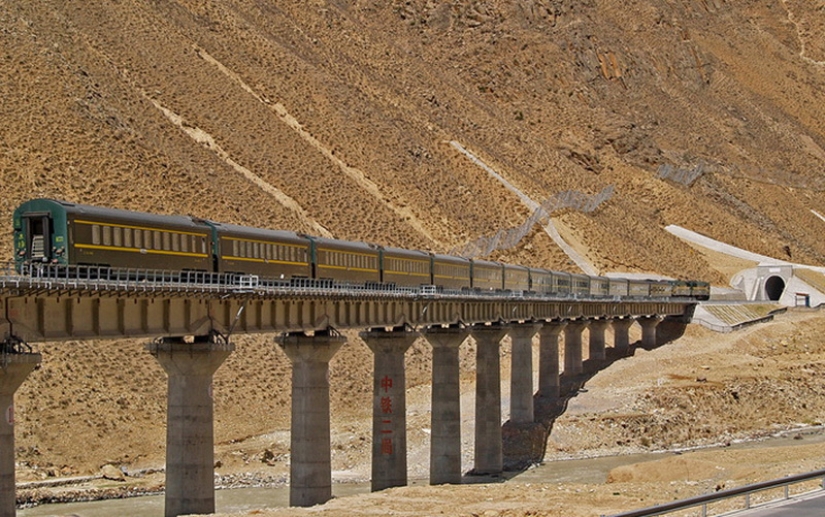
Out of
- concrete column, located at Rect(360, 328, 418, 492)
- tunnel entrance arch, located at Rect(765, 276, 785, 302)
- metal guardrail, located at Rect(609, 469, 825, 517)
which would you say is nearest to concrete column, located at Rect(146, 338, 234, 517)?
metal guardrail, located at Rect(609, 469, 825, 517)

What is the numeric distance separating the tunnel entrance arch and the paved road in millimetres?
108727

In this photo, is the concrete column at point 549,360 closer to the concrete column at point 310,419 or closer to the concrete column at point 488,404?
A: the concrete column at point 488,404

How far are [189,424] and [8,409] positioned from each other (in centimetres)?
662

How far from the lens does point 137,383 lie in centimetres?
7856

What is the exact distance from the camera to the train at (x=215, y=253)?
42.1m

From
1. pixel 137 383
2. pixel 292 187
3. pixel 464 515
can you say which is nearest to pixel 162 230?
pixel 464 515

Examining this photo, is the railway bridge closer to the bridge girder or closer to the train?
the bridge girder

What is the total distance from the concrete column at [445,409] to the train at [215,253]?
7.14 feet

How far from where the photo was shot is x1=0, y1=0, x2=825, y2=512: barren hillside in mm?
82625

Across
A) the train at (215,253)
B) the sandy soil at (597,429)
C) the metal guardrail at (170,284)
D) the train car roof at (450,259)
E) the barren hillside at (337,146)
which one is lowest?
the sandy soil at (597,429)

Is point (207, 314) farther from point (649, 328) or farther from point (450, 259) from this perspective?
point (649, 328)

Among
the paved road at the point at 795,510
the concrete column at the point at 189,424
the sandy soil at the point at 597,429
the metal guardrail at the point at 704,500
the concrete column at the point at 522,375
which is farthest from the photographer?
the concrete column at the point at 522,375

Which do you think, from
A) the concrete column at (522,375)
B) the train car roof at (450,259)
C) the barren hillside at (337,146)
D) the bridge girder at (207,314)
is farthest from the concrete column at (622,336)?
the train car roof at (450,259)

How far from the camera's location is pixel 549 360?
92.1 m
